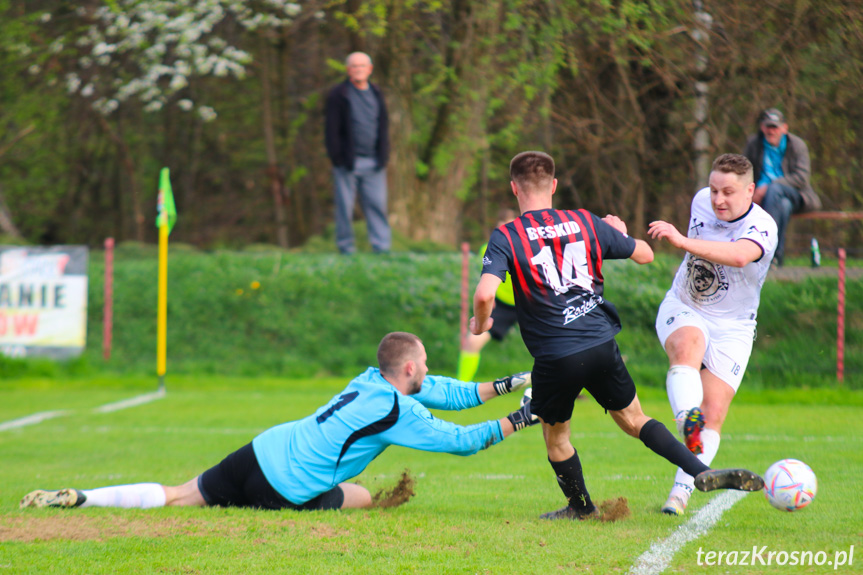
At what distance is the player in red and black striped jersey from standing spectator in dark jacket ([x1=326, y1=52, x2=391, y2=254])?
8.31m

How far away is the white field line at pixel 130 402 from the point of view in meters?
10.8

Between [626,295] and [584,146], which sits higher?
[584,146]

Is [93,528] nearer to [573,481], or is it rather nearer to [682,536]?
[573,481]

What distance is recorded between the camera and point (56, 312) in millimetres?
13359

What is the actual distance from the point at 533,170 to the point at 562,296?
677 mm

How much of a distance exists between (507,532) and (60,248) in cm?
1103

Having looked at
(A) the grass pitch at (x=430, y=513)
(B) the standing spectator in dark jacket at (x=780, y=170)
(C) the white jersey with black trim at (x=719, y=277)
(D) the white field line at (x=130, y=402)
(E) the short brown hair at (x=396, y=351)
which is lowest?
(D) the white field line at (x=130, y=402)

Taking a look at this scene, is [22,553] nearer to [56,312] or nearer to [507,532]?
[507,532]

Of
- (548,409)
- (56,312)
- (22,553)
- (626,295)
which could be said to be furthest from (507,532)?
(56,312)

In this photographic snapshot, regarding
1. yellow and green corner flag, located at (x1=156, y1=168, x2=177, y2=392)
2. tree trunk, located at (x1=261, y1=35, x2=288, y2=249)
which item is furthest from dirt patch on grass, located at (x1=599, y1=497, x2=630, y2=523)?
tree trunk, located at (x1=261, y1=35, x2=288, y2=249)

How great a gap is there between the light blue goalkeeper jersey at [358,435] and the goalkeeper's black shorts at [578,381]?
32cm

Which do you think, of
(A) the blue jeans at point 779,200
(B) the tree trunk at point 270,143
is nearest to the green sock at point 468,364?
(A) the blue jeans at point 779,200

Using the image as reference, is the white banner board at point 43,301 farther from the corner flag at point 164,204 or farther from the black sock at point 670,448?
the black sock at point 670,448

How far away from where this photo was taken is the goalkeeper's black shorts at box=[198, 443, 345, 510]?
16.5 ft
